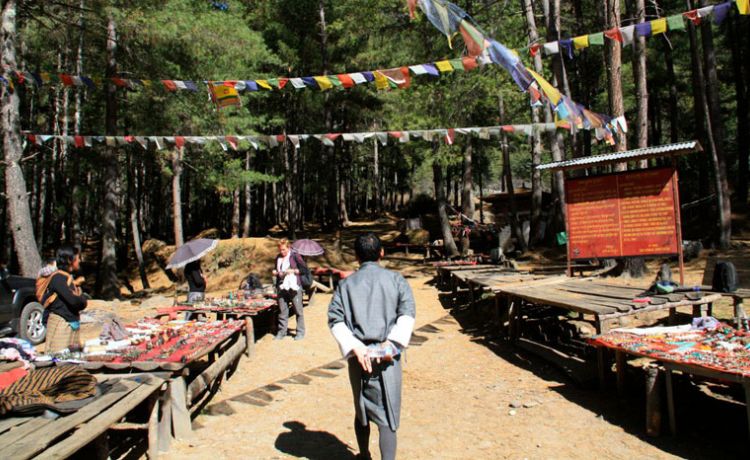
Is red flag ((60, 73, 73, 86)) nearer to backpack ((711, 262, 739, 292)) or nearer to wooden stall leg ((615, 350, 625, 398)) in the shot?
wooden stall leg ((615, 350, 625, 398))

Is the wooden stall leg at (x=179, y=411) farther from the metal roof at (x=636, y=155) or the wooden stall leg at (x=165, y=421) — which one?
the metal roof at (x=636, y=155)

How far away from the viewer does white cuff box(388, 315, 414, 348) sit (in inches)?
138

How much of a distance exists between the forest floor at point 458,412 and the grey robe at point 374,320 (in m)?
1.08

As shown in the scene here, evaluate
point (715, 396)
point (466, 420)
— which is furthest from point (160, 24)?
point (715, 396)

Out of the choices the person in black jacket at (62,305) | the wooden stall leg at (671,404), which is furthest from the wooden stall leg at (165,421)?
the wooden stall leg at (671,404)

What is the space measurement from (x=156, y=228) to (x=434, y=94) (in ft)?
78.9

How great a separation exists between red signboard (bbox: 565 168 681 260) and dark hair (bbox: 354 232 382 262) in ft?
20.2

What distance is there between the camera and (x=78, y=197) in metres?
18.4

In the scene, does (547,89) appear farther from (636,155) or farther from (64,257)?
(64,257)

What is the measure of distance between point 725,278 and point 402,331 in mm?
4969

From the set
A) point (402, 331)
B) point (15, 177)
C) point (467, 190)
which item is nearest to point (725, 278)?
point (402, 331)

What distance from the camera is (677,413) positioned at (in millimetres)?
4910

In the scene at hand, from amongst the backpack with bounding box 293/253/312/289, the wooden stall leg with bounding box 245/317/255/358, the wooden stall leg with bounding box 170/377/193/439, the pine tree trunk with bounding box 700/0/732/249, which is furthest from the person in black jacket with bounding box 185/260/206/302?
the pine tree trunk with bounding box 700/0/732/249

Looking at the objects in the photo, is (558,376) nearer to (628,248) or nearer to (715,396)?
(715,396)
